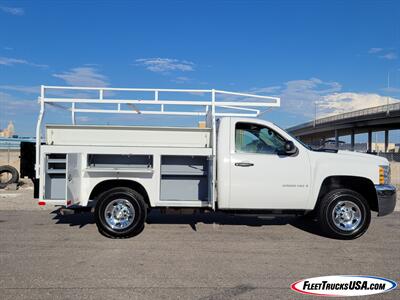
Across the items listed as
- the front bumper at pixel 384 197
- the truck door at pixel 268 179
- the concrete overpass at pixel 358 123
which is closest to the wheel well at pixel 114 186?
the truck door at pixel 268 179

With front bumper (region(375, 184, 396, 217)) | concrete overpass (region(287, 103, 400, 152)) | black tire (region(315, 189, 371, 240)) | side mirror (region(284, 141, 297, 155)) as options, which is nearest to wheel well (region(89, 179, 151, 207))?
side mirror (region(284, 141, 297, 155))

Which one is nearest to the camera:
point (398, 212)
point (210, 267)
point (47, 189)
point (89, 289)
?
point (89, 289)

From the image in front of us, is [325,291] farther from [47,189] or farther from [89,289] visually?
[47,189]

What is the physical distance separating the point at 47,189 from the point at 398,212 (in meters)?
8.85

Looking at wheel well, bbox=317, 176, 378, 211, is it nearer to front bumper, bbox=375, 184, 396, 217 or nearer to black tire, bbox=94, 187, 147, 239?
front bumper, bbox=375, 184, 396, 217

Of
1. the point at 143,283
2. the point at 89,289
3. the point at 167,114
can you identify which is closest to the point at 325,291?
the point at 143,283

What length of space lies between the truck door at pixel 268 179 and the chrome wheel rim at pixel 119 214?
179 cm

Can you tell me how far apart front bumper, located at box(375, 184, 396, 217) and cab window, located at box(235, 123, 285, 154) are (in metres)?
1.90

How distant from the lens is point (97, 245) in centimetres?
664

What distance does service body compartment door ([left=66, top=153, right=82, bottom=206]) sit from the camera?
22.3 feet

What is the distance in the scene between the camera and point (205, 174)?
24.5 feet

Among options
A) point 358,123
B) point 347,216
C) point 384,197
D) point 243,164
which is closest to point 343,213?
point 347,216

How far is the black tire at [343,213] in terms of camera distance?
721 cm

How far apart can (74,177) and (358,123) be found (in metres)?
80.7
